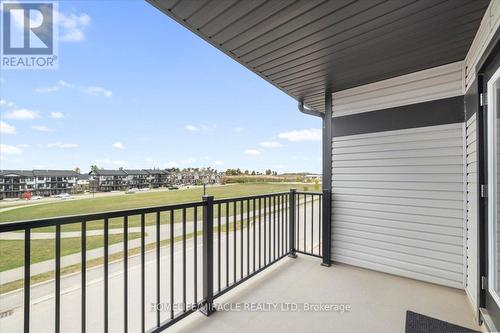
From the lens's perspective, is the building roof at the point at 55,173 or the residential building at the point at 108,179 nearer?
the building roof at the point at 55,173

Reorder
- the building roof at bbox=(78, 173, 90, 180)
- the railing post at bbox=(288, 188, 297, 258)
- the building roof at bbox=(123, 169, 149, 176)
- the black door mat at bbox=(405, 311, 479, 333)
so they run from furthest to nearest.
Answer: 1. the building roof at bbox=(123, 169, 149, 176)
2. the building roof at bbox=(78, 173, 90, 180)
3. the railing post at bbox=(288, 188, 297, 258)
4. the black door mat at bbox=(405, 311, 479, 333)

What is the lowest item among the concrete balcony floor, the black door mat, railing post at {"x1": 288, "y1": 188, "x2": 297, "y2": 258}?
the concrete balcony floor

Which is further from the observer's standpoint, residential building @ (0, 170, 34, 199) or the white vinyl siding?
residential building @ (0, 170, 34, 199)

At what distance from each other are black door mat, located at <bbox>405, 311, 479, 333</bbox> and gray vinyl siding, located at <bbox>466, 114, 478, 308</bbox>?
35 cm

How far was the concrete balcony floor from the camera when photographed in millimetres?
1863

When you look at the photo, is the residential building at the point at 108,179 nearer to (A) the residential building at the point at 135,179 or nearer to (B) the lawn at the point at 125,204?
(A) the residential building at the point at 135,179

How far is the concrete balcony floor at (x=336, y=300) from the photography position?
1863mm

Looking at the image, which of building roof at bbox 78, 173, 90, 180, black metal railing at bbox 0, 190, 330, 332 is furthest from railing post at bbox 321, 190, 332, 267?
building roof at bbox 78, 173, 90, 180

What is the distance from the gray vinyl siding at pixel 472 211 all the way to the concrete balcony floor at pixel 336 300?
208mm

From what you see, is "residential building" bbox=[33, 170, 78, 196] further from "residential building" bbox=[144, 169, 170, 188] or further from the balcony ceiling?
the balcony ceiling

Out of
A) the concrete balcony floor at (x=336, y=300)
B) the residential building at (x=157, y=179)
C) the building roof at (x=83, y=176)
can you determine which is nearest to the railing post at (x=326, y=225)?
the concrete balcony floor at (x=336, y=300)

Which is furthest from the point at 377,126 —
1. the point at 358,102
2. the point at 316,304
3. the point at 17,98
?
the point at 17,98

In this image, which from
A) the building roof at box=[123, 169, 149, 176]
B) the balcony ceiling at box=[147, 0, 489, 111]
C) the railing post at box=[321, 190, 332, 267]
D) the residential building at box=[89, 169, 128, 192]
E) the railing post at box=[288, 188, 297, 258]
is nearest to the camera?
the balcony ceiling at box=[147, 0, 489, 111]

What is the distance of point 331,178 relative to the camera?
330 cm
